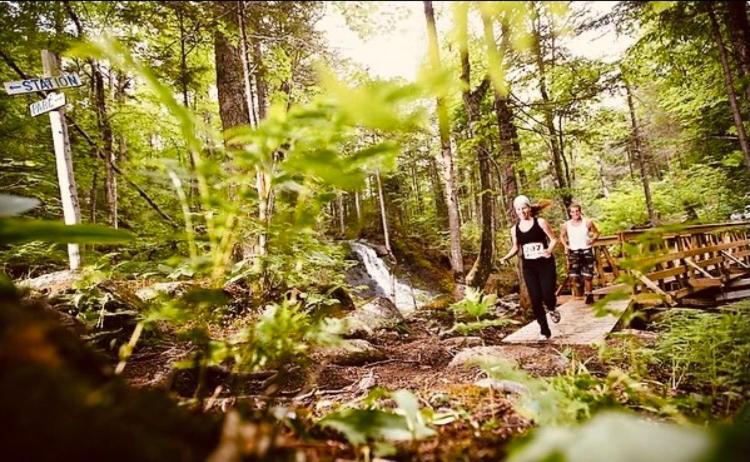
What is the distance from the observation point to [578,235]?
700 cm

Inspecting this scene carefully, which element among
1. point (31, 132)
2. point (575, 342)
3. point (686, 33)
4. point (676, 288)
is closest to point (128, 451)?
point (686, 33)

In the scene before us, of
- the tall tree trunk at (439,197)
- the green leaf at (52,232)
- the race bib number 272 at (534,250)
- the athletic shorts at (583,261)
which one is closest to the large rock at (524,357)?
the race bib number 272 at (534,250)

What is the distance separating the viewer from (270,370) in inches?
131

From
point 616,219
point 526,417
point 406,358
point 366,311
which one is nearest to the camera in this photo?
point 526,417

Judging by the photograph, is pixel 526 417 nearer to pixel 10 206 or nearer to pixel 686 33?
pixel 10 206

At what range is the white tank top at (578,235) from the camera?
6953 millimetres

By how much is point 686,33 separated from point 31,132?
8398 millimetres

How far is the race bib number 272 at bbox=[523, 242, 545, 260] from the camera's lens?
203 inches

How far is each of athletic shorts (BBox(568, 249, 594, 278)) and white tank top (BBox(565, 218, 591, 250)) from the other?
150 millimetres

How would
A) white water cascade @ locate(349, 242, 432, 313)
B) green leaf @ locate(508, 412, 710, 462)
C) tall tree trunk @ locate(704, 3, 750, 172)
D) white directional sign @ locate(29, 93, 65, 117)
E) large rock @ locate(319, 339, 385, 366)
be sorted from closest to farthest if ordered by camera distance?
1. green leaf @ locate(508, 412, 710, 462)
2. tall tree trunk @ locate(704, 3, 750, 172)
3. white directional sign @ locate(29, 93, 65, 117)
4. large rock @ locate(319, 339, 385, 366)
5. white water cascade @ locate(349, 242, 432, 313)

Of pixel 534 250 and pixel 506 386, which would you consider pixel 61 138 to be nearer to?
pixel 506 386

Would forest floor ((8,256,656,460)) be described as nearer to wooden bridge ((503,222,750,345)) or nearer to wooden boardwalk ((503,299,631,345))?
wooden boardwalk ((503,299,631,345))

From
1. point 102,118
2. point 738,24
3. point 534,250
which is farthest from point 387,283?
point 738,24

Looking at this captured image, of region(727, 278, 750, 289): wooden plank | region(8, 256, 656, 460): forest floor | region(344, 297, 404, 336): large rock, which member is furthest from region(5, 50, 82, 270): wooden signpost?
region(727, 278, 750, 289): wooden plank
